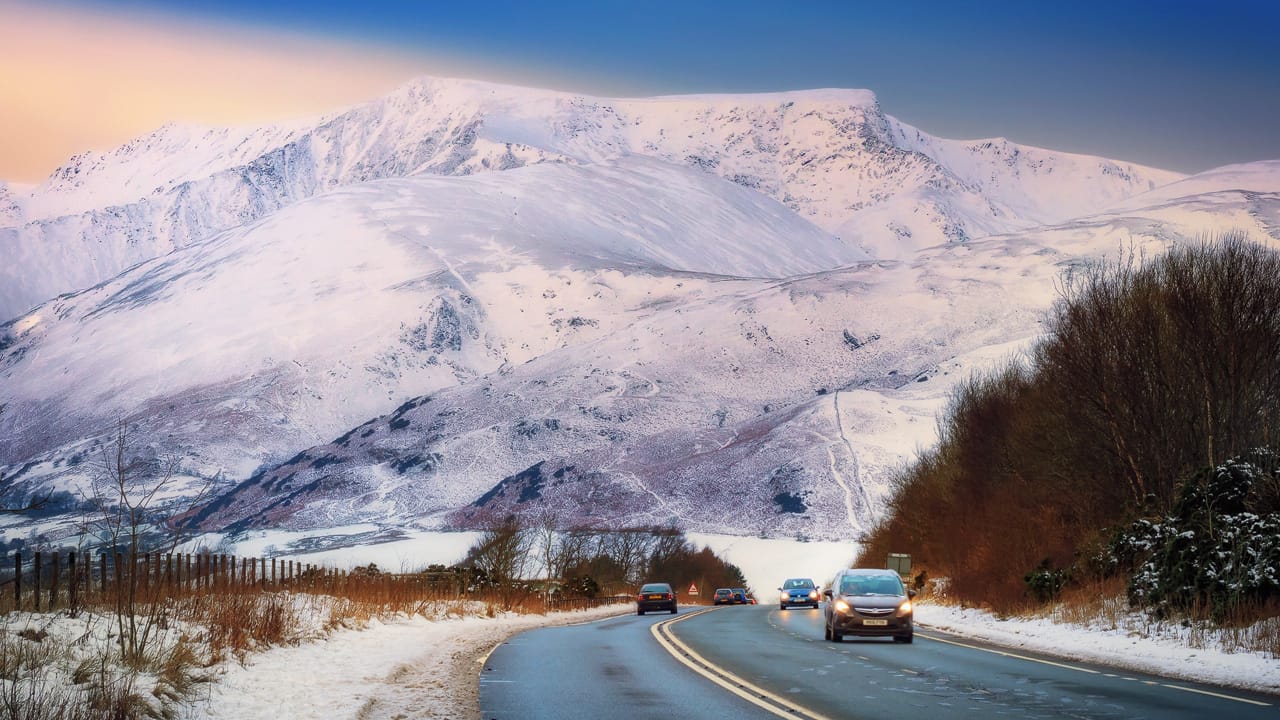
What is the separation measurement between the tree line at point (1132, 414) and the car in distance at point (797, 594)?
1435 cm

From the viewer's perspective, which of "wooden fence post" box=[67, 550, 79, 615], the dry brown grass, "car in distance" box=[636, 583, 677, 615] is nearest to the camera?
the dry brown grass

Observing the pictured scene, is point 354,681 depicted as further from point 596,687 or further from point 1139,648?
point 1139,648

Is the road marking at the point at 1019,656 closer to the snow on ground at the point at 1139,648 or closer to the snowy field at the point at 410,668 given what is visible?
the snow on ground at the point at 1139,648

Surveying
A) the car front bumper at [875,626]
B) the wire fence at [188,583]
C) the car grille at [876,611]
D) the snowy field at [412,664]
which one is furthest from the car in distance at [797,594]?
the car grille at [876,611]

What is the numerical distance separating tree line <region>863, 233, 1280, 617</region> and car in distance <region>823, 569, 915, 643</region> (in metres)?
5.90

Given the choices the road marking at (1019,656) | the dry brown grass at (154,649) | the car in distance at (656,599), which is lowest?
the car in distance at (656,599)

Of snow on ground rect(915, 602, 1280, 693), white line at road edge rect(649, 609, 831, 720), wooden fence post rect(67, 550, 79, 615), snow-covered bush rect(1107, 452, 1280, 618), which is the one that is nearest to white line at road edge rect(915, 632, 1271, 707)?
snow on ground rect(915, 602, 1280, 693)

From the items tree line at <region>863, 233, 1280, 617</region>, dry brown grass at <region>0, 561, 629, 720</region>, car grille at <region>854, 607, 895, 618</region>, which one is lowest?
car grille at <region>854, 607, 895, 618</region>

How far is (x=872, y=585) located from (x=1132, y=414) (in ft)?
50.8

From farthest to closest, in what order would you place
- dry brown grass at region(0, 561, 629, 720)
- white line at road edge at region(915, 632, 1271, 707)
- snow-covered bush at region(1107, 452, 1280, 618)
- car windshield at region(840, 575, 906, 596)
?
car windshield at region(840, 575, 906, 596), snow-covered bush at region(1107, 452, 1280, 618), white line at road edge at region(915, 632, 1271, 707), dry brown grass at region(0, 561, 629, 720)

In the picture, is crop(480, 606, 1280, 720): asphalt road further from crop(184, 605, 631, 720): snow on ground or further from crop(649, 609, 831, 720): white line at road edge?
crop(184, 605, 631, 720): snow on ground

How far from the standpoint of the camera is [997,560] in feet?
162

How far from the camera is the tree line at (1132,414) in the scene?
4306 cm

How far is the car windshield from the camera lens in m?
34.6
